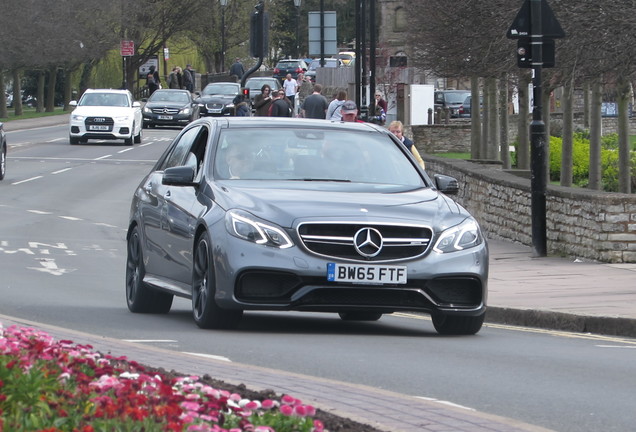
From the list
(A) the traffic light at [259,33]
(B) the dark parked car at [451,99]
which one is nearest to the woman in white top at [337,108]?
(A) the traffic light at [259,33]

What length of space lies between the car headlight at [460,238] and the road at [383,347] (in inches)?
26.8

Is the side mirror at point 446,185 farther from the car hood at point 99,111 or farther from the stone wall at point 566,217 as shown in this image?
the car hood at point 99,111

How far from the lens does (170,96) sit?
60656 mm

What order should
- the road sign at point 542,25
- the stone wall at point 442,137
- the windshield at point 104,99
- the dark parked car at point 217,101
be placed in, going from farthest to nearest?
the dark parked car at point 217,101 < the stone wall at point 442,137 < the windshield at point 104,99 < the road sign at point 542,25

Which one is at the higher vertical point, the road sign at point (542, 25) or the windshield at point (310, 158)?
the road sign at point (542, 25)

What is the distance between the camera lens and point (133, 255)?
13391 millimetres

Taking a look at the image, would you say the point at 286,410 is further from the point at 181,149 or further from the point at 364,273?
the point at 181,149

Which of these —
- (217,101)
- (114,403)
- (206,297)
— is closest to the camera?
(114,403)

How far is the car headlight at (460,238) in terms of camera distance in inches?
426

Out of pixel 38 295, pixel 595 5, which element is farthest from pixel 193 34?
pixel 38 295

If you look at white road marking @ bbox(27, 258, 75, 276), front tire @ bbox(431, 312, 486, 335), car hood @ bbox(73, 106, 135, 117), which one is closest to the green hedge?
car hood @ bbox(73, 106, 135, 117)

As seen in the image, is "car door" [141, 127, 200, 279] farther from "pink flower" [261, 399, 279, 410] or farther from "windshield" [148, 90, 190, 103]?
"windshield" [148, 90, 190, 103]

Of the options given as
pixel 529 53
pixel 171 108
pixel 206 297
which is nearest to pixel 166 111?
pixel 171 108

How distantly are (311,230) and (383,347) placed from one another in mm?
937
